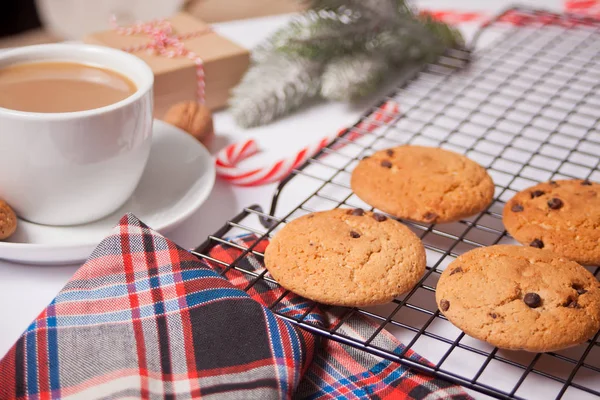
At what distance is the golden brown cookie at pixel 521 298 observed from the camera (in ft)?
2.45

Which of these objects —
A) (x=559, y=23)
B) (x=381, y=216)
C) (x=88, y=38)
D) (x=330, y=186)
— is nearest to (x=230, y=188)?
(x=330, y=186)

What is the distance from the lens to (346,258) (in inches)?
33.5

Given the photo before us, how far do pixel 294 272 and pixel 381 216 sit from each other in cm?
17

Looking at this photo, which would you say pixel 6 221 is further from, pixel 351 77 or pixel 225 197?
pixel 351 77

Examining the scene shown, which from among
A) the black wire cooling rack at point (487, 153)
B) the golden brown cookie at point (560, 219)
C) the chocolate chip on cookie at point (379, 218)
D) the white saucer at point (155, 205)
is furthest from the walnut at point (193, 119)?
the golden brown cookie at point (560, 219)

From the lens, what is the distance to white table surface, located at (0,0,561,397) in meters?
0.88

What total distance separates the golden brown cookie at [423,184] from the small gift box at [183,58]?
41cm

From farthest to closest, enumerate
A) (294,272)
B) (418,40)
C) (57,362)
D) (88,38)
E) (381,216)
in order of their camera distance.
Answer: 1. (418,40)
2. (88,38)
3. (381,216)
4. (294,272)
5. (57,362)

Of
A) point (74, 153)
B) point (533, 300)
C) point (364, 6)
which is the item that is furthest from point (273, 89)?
point (533, 300)

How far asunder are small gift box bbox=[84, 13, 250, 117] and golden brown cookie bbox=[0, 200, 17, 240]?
0.42 metres

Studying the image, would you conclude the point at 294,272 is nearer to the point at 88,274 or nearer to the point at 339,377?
the point at 339,377

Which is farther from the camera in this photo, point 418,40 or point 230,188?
point 418,40

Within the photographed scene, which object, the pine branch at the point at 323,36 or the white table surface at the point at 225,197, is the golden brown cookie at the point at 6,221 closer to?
the white table surface at the point at 225,197

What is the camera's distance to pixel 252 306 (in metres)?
0.78
